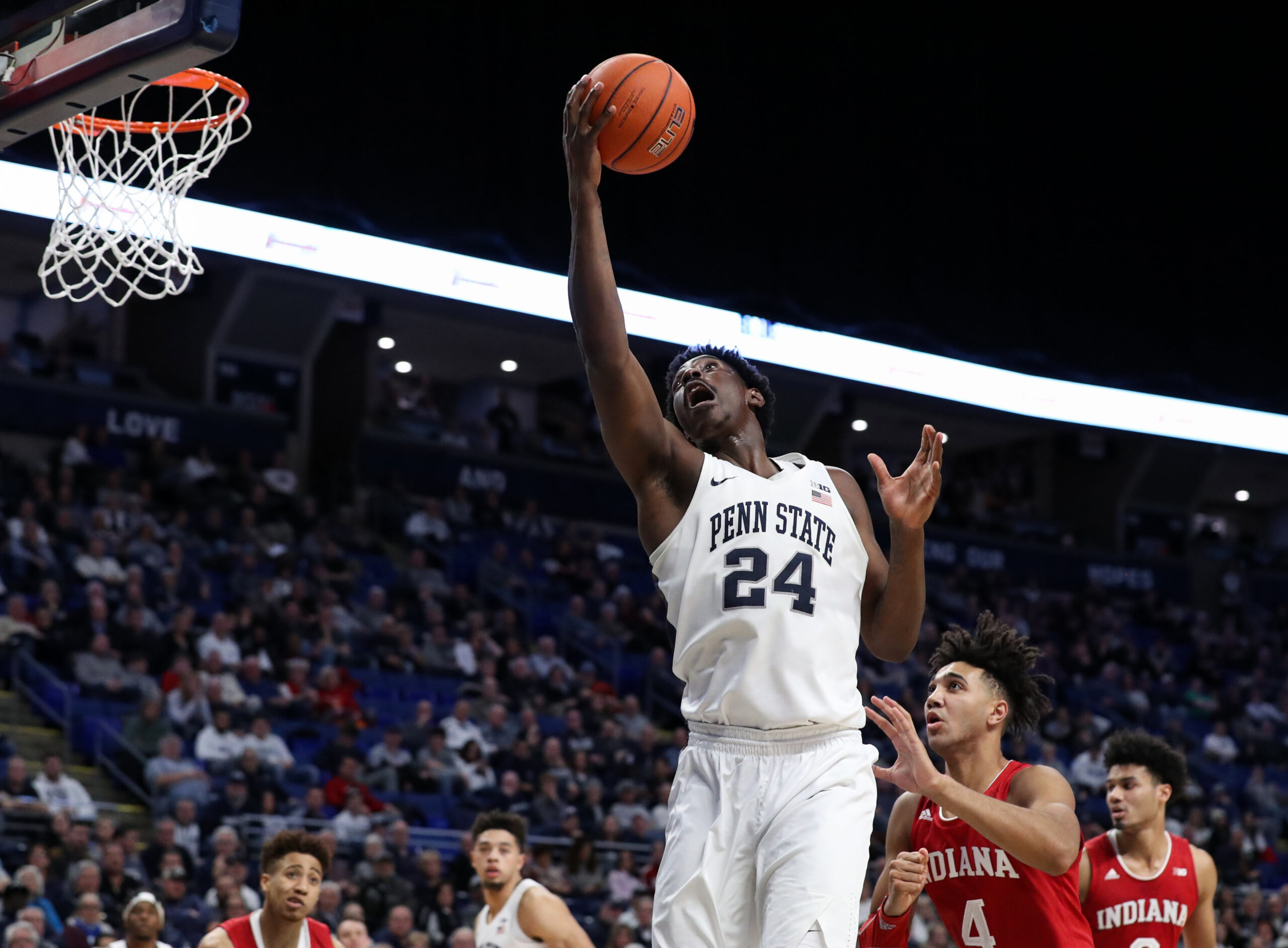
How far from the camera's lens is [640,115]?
3.86 meters

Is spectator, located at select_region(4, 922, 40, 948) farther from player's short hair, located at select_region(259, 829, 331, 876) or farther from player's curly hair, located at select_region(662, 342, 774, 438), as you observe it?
player's curly hair, located at select_region(662, 342, 774, 438)

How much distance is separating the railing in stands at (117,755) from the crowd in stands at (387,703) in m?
0.07

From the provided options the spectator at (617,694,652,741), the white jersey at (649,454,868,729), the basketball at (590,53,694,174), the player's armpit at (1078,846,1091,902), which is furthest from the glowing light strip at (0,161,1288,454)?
the white jersey at (649,454,868,729)

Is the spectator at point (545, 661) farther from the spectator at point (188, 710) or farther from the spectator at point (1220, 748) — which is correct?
the spectator at point (1220, 748)

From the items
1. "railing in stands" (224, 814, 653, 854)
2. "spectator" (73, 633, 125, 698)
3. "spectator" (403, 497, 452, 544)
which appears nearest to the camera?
"railing in stands" (224, 814, 653, 854)

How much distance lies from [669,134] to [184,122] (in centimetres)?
326

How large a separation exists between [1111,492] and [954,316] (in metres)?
8.56

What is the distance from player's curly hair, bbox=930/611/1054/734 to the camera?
4828 mm

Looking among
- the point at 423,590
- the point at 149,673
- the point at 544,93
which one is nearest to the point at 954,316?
the point at 544,93

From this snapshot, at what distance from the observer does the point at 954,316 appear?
18031 mm

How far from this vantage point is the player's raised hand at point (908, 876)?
4.13 metres

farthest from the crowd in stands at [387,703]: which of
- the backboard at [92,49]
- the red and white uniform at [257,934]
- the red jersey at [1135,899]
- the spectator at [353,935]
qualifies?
the red jersey at [1135,899]

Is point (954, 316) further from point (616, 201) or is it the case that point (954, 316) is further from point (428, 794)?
point (428, 794)

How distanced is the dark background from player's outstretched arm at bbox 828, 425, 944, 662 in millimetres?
10683
